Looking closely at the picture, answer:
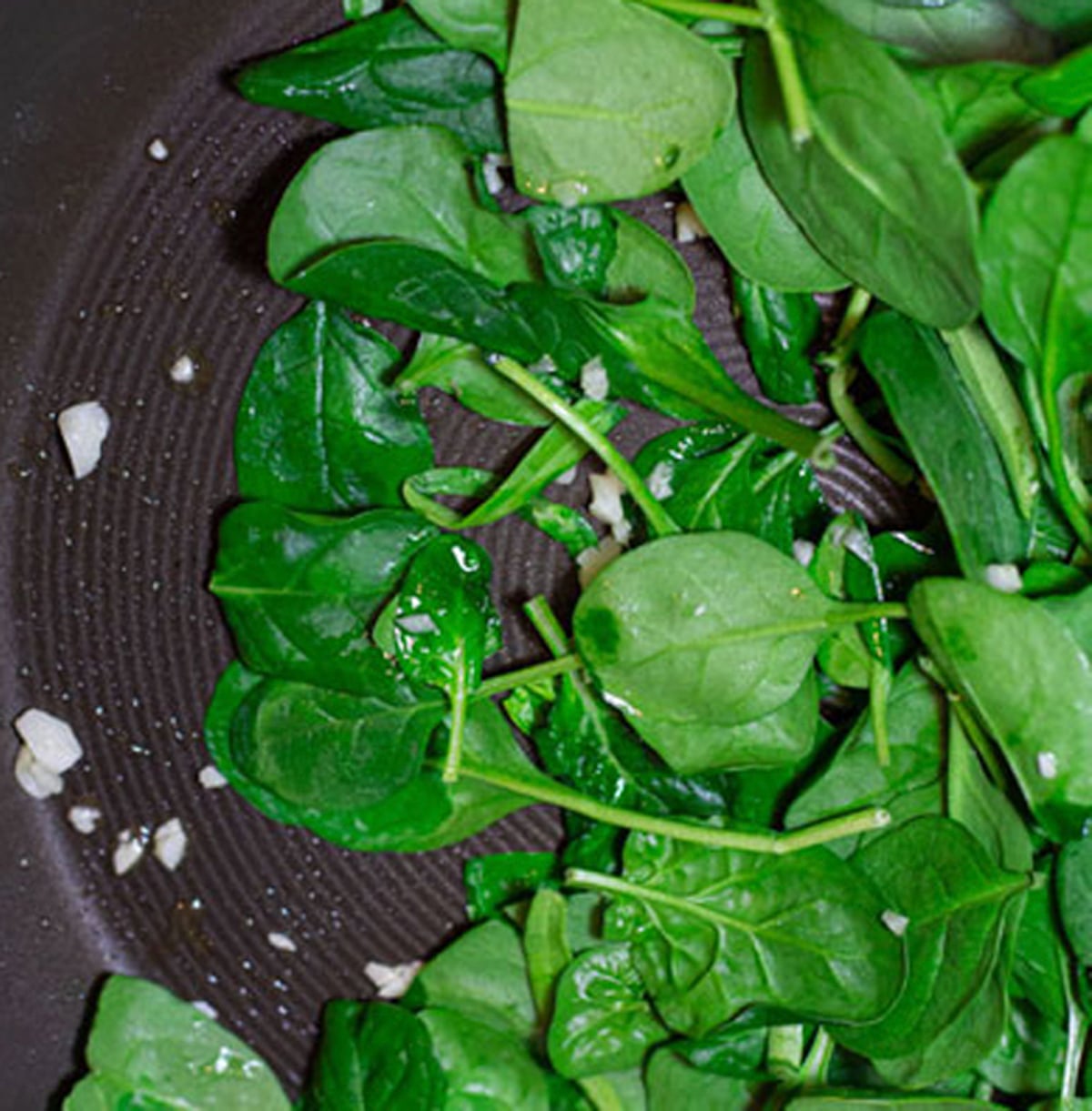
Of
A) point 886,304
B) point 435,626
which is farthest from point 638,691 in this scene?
point 886,304

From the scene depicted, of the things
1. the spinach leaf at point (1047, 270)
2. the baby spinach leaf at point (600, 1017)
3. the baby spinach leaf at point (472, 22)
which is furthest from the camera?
the baby spinach leaf at point (600, 1017)

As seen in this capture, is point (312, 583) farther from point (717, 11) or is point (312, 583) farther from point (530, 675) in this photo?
point (717, 11)

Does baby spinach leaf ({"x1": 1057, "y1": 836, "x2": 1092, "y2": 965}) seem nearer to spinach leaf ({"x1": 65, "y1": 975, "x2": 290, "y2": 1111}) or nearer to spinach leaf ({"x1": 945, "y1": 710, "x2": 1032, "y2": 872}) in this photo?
spinach leaf ({"x1": 945, "y1": 710, "x2": 1032, "y2": 872})

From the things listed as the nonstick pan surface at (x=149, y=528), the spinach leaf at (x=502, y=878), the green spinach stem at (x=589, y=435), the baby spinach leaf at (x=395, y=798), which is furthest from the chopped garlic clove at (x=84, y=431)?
the spinach leaf at (x=502, y=878)

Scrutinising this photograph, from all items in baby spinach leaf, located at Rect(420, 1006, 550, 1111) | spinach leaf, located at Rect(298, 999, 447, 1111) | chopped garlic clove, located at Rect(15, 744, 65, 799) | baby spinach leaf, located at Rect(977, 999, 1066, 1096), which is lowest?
baby spinach leaf, located at Rect(977, 999, 1066, 1096)

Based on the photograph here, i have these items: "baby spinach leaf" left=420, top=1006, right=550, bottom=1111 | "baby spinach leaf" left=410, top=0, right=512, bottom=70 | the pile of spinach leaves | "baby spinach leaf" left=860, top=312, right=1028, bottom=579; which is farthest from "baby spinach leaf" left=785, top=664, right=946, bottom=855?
"baby spinach leaf" left=410, top=0, right=512, bottom=70

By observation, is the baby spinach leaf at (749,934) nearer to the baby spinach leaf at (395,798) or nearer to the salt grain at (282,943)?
the baby spinach leaf at (395,798)
